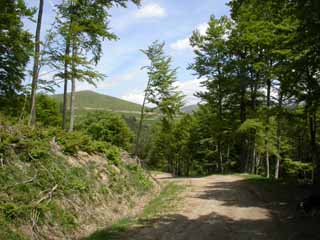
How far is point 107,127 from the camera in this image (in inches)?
2055

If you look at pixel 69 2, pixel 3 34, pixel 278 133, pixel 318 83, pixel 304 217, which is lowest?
pixel 304 217

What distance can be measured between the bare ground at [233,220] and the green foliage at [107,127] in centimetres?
3697

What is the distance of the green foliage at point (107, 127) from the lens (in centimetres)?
5055

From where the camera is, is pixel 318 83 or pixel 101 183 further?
pixel 318 83

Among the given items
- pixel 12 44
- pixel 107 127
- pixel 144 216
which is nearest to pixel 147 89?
pixel 12 44

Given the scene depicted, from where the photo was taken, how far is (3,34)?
53.2 ft

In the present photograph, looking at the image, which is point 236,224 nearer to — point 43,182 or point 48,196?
point 48,196

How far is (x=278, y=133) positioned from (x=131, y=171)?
45.0 ft

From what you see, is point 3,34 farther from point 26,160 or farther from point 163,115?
point 163,115

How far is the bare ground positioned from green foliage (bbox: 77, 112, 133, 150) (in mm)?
36969

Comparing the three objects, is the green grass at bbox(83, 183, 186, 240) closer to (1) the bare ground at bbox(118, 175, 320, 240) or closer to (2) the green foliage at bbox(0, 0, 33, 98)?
(1) the bare ground at bbox(118, 175, 320, 240)

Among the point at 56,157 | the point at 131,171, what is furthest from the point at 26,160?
the point at 131,171

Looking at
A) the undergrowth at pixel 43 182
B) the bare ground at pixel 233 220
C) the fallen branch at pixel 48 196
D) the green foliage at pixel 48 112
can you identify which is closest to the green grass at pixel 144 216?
the bare ground at pixel 233 220

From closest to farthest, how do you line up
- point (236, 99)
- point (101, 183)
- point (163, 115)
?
1. point (101, 183)
2. point (236, 99)
3. point (163, 115)
